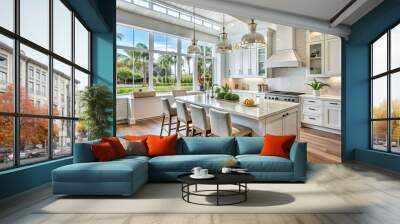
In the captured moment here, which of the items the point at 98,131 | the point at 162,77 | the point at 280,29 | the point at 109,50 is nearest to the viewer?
the point at 98,131

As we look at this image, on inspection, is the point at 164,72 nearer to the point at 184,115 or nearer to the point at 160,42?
the point at 160,42

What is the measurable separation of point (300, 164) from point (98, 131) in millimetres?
3330

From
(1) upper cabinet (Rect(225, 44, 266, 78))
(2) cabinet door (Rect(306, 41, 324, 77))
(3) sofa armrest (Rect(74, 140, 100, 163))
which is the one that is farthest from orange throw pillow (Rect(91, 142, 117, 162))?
(1) upper cabinet (Rect(225, 44, 266, 78))

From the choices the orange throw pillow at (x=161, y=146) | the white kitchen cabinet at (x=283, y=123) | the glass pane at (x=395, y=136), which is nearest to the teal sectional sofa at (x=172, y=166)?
the orange throw pillow at (x=161, y=146)

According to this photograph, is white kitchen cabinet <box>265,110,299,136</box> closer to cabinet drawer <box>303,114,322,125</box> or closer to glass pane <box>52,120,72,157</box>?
glass pane <box>52,120,72,157</box>

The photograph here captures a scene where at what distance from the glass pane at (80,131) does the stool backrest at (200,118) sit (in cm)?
194

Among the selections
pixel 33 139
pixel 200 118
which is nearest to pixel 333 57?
pixel 200 118

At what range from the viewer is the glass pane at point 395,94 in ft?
20.6

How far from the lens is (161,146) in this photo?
19.5ft

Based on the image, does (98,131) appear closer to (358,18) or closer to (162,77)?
(358,18)

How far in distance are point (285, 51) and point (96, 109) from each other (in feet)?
24.1

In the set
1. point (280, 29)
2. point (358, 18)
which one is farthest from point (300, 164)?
point (280, 29)

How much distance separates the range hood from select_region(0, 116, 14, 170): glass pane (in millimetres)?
8701

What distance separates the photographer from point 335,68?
411 inches
